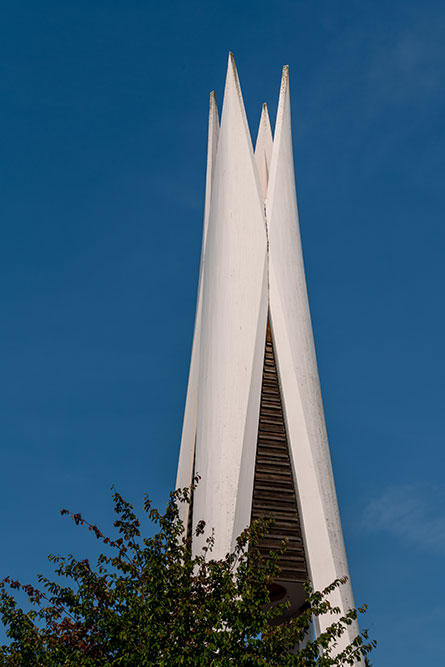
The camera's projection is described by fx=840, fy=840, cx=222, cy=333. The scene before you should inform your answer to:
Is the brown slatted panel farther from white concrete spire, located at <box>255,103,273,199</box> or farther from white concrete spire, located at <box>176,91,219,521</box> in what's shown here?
white concrete spire, located at <box>255,103,273,199</box>

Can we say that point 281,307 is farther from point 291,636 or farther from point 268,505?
point 291,636

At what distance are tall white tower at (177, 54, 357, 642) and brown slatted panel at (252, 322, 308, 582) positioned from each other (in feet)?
0.06

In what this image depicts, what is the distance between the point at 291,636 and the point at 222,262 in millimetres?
9480

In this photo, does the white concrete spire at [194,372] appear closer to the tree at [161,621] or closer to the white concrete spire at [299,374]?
the white concrete spire at [299,374]

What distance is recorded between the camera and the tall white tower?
49.8ft

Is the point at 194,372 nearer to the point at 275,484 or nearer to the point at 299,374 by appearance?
the point at 299,374

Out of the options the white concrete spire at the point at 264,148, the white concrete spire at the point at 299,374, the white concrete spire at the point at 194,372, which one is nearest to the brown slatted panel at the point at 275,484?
the white concrete spire at the point at 299,374

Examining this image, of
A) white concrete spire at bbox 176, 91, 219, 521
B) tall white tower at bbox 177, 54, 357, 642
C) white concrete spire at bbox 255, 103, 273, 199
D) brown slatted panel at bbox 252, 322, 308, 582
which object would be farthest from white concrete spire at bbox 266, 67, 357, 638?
white concrete spire at bbox 176, 91, 219, 521

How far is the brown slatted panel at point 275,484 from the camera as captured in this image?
15.1 meters

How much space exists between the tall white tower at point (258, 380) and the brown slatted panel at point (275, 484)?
0.8 inches

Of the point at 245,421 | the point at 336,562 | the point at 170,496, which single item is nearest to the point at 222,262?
the point at 245,421

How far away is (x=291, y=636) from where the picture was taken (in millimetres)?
9938

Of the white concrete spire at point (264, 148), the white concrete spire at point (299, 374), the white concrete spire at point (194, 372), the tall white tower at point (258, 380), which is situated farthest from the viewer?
the white concrete spire at point (264, 148)

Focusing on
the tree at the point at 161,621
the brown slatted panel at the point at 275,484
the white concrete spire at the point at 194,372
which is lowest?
the tree at the point at 161,621
